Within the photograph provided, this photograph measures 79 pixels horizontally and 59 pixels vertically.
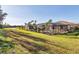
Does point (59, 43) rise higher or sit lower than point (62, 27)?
lower

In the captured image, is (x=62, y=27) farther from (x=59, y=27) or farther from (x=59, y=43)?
(x=59, y=43)

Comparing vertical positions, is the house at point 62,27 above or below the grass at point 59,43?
above

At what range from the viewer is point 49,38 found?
3.49 meters

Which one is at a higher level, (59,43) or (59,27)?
(59,27)

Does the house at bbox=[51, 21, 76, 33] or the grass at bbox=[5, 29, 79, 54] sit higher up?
the house at bbox=[51, 21, 76, 33]

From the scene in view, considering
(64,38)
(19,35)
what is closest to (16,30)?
(19,35)

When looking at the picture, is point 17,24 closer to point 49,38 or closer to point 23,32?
point 23,32

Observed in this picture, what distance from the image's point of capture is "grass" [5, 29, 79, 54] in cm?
346

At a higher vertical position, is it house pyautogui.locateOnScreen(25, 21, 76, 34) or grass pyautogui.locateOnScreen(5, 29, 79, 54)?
house pyautogui.locateOnScreen(25, 21, 76, 34)

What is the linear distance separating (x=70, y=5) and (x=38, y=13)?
0.34 metres

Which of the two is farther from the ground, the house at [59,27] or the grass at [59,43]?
the house at [59,27]

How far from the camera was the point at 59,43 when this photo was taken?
3.47m

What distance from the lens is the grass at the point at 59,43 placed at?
346cm

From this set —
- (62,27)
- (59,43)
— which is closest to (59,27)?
(62,27)
